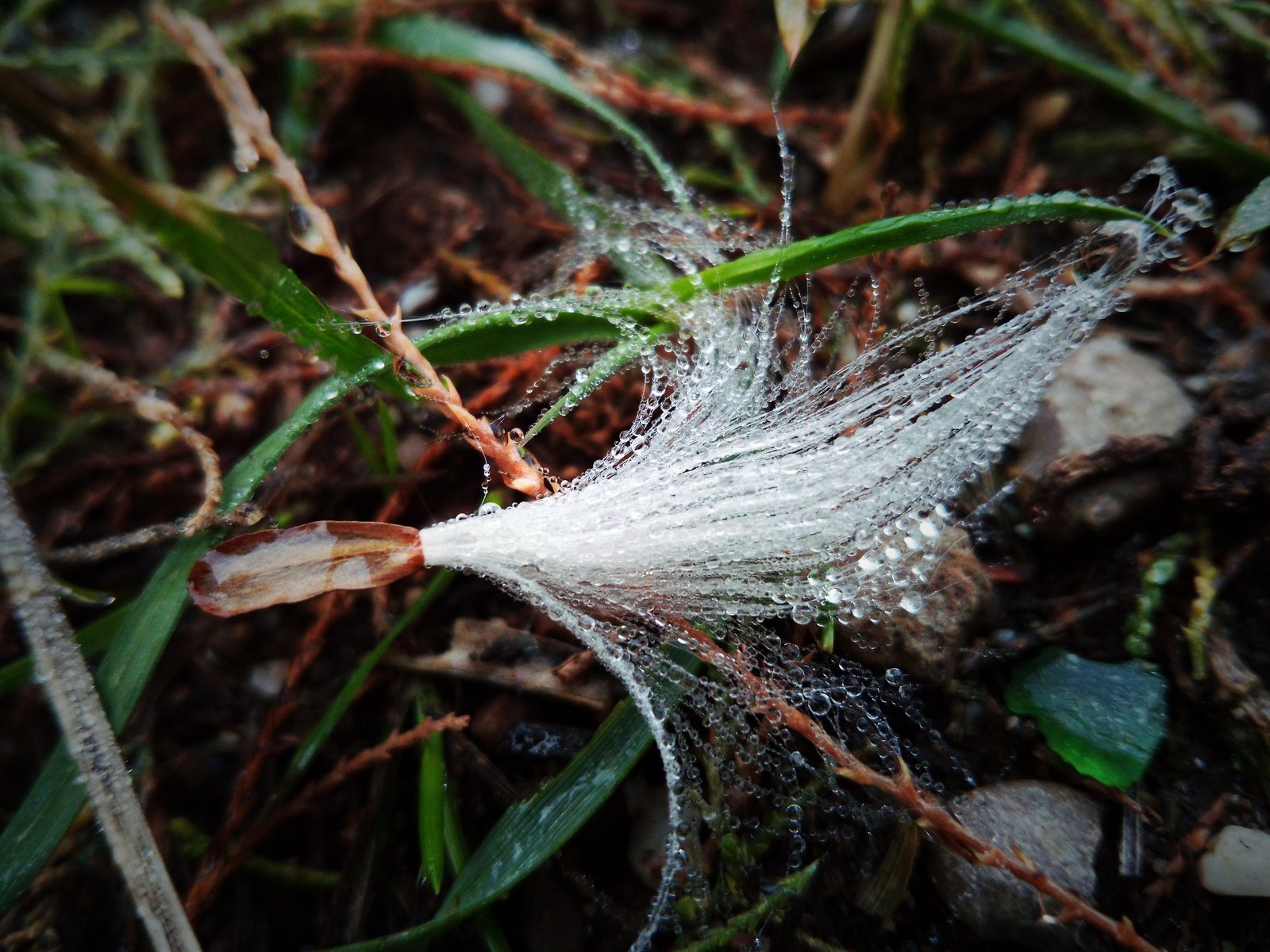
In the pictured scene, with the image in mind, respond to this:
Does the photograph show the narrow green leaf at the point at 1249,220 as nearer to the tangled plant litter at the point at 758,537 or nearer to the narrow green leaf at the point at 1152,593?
the tangled plant litter at the point at 758,537

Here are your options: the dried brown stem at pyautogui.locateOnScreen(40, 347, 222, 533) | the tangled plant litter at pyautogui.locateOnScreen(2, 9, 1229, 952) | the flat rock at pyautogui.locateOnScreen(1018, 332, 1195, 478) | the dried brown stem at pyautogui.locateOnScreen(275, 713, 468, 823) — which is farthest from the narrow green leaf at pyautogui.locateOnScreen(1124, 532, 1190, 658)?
the dried brown stem at pyautogui.locateOnScreen(40, 347, 222, 533)

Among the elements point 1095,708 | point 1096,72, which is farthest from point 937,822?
point 1096,72

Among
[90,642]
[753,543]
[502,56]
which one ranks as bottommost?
[90,642]

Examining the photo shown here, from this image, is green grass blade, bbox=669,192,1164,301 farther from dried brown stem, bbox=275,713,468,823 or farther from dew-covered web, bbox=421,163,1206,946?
dried brown stem, bbox=275,713,468,823

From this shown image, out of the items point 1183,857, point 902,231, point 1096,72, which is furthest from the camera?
point 1096,72

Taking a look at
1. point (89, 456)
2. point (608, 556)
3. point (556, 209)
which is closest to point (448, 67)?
point (556, 209)

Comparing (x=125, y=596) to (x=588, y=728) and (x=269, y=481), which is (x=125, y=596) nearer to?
(x=269, y=481)

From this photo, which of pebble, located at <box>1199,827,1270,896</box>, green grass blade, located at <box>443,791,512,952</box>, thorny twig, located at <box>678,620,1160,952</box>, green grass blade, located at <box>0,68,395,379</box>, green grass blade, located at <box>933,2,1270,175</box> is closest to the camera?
green grass blade, located at <box>0,68,395,379</box>

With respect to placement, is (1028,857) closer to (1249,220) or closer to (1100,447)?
(1100,447)
